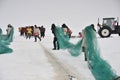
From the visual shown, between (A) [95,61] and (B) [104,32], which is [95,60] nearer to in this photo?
(A) [95,61]

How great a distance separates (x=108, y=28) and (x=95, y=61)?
11978mm

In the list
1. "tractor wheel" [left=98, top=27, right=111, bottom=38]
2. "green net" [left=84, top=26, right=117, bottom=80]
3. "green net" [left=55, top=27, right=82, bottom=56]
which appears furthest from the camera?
"tractor wheel" [left=98, top=27, right=111, bottom=38]

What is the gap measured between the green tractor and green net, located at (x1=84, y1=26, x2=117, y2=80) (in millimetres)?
10532

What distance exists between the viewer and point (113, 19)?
22.0 m

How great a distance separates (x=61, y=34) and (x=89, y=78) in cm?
704

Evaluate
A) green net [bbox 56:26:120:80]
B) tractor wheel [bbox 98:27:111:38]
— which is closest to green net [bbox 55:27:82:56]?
green net [bbox 56:26:120:80]

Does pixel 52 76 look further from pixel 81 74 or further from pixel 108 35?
pixel 108 35

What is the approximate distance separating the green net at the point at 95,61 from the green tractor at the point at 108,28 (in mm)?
10532

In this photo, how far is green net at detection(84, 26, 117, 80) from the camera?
757 centimetres

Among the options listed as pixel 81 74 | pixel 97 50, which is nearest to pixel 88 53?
pixel 97 50

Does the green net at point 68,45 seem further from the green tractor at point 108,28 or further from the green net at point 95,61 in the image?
the green tractor at point 108,28

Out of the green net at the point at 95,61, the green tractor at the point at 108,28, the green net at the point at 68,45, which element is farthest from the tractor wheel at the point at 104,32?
the green net at the point at 95,61

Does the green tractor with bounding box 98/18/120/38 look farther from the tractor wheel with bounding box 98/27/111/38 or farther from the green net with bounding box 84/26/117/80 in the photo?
the green net with bounding box 84/26/117/80

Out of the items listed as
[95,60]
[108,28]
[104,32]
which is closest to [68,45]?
[95,60]
